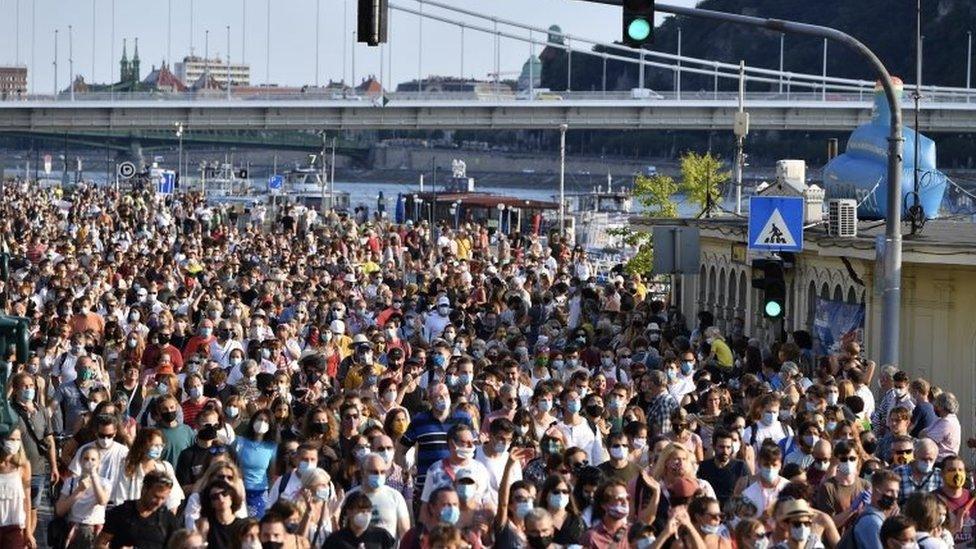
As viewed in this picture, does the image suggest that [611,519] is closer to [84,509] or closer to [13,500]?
[84,509]

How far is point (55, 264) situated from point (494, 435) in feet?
64.5

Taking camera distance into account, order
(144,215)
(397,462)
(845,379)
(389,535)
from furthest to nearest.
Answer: (144,215) < (845,379) < (397,462) < (389,535)

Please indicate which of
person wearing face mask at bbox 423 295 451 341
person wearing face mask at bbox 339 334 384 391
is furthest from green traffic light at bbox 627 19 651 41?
person wearing face mask at bbox 423 295 451 341

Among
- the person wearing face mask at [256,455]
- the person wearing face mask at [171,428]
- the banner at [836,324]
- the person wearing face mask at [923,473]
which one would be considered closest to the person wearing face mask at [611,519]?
the person wearing face mask at [923,473]

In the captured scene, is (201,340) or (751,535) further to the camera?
(201,340)

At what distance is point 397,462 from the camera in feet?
46.6

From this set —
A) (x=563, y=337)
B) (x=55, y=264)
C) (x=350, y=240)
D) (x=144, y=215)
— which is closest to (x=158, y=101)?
(x=144, y=215)

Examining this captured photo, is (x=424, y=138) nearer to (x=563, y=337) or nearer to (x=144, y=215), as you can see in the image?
(x=144, y=215)

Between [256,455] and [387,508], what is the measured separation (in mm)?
2400

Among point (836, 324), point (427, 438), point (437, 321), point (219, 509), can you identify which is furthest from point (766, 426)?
point (437, 321)

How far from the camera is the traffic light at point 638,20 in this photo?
15.6m

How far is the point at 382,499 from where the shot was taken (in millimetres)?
11648

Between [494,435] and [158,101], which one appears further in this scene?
[158,101]

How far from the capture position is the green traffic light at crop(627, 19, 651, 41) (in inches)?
615
